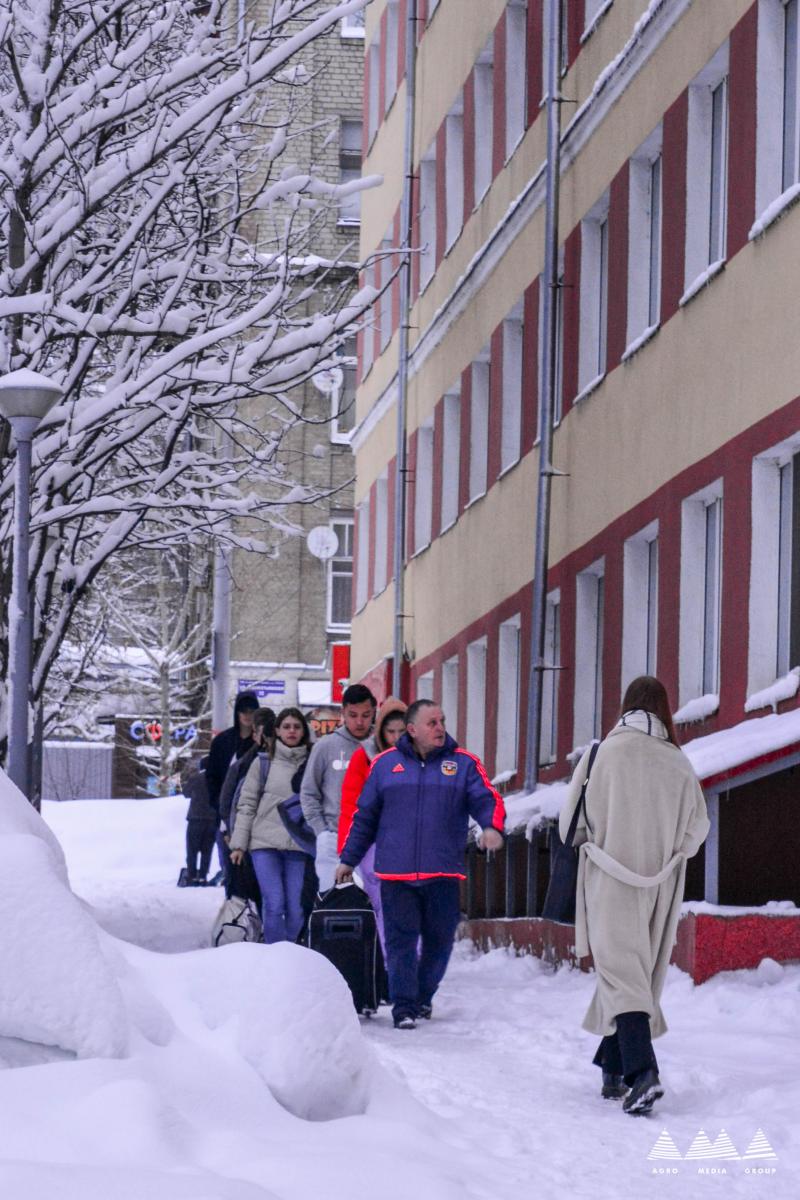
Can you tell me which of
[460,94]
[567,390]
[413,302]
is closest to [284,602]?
[413,302]

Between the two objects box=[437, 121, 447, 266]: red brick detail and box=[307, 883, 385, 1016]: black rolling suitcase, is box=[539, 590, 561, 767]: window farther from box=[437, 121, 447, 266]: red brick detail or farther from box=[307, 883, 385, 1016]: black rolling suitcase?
box=[307, 883, 385, 1016]: black rolling suitcase

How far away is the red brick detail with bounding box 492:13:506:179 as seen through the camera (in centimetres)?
2745

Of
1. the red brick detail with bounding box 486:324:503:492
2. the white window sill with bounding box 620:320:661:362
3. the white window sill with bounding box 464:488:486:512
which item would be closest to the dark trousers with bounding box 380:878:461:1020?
the white window sill with bounding box 620:320:661:362

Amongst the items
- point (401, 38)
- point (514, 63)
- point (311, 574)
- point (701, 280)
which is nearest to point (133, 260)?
point (701, 280)

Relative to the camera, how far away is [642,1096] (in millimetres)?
9469

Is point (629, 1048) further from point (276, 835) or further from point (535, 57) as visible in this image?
point (535, 57)

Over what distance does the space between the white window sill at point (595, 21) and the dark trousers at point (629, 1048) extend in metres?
13.7

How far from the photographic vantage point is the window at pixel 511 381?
2667cm

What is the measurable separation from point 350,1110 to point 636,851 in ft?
9.31

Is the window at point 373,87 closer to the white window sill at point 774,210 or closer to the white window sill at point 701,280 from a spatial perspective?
the white window sill at point 701,280

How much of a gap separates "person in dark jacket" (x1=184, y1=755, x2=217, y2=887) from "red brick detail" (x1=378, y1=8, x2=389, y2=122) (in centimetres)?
1191

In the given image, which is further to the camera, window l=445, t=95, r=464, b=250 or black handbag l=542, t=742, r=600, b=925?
window l=445, t=95, r=464, b=250

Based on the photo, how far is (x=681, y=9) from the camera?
19.0 metres

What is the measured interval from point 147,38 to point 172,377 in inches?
91.7
